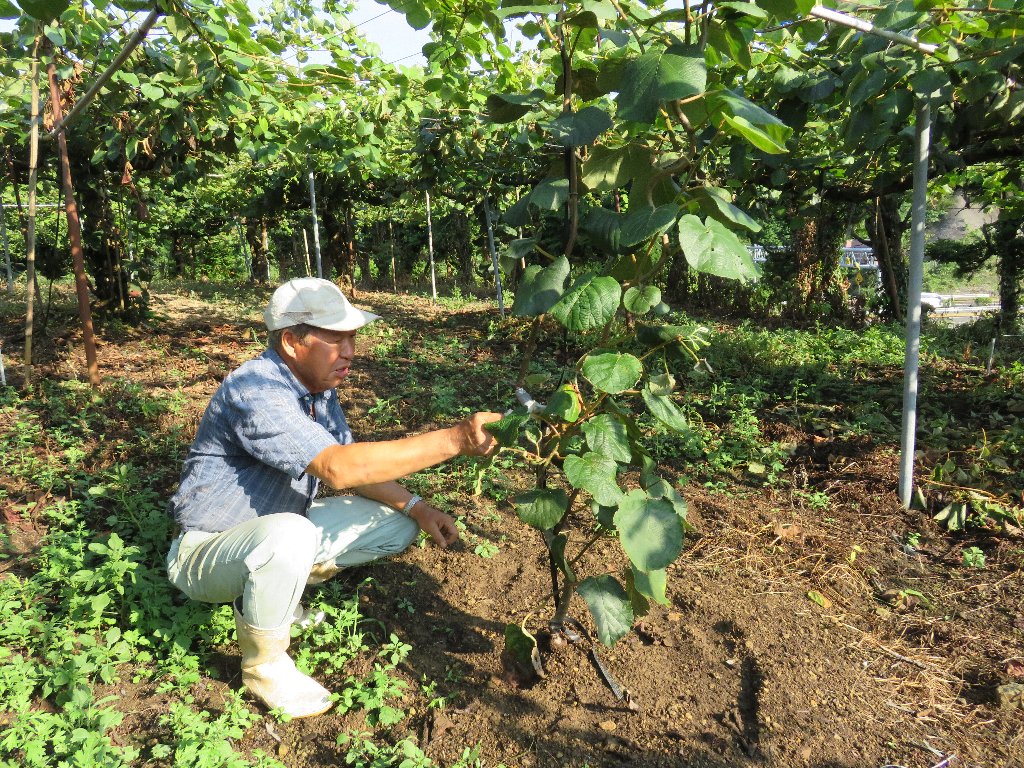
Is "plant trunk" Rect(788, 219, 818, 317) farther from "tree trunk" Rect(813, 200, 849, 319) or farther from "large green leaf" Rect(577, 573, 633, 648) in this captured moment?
"large green leaf" Rect(577, 573, 633, 648)

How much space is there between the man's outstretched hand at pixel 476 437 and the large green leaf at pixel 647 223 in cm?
61

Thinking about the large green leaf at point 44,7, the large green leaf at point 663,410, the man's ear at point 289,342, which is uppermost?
the large green leaf at point 44,7

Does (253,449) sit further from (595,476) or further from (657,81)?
(657,81)

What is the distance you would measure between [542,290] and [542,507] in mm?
555

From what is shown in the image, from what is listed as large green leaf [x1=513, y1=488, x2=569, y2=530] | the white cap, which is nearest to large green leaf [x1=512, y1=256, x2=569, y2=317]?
large green leaf [x1=513, y1=488, x2=569, y2=530]

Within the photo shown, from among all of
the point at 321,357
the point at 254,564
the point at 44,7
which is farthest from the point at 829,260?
the point at 44,7

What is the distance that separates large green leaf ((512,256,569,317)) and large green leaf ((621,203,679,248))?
0.25 meters

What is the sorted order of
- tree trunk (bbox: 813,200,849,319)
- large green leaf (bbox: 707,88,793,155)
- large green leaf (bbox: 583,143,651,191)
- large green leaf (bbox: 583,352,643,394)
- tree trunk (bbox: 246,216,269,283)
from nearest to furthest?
large green leaf (bbox: 707,88,793,155)
large green leaf (bbox: 583,352,643,394)
large green leaf (bbox: 583,143,651,191)
tree trunk (bbox: 813,200,849,319)
tree trunk (bbox: 246,216,269,283)

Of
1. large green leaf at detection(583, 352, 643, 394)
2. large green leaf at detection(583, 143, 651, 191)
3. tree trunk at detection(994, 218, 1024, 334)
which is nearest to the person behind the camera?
large green leaf at detection(583, 352, 643, 394)

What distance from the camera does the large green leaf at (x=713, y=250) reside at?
4.20 feet

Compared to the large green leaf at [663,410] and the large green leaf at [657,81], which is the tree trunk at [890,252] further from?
the large green leaf at [657,81]

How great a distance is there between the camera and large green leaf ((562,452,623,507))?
1.56 meters

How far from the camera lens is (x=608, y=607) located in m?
1.80

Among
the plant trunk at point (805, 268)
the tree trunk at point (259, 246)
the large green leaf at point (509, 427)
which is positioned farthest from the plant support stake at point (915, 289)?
the tree trunk at point (259, 246)
